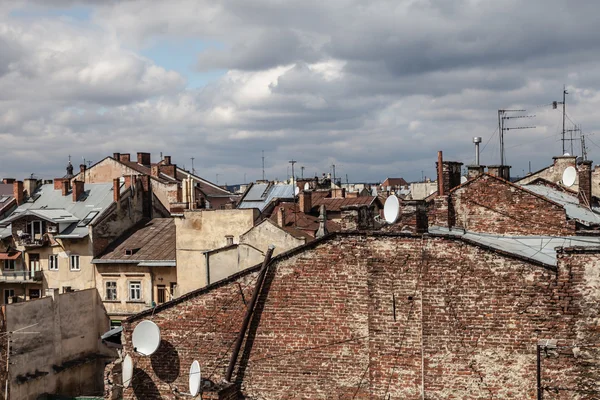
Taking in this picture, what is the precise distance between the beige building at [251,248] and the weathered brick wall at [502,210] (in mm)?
8699

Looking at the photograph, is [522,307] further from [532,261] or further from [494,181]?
[494,181]

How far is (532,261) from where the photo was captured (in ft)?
54.7

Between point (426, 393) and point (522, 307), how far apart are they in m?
3.14

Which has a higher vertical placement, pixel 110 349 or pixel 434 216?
pixel 434 216

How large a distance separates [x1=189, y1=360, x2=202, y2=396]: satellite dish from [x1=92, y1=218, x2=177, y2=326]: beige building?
24.1 m

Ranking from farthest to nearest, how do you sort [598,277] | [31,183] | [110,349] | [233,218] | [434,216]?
[31,183] < [110,349] < [233,218] < [434,216] < [598,277]

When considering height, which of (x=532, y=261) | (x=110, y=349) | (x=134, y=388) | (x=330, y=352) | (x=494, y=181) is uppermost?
(x=494, y=181)

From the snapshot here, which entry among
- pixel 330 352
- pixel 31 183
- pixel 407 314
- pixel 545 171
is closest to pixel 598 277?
pixel 407 314

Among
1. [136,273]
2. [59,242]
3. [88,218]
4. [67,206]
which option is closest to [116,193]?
[88,218]

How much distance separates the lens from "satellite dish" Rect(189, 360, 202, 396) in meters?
18.0

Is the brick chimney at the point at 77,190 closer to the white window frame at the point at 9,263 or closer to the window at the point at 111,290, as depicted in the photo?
the white window frame at the point at 9,263

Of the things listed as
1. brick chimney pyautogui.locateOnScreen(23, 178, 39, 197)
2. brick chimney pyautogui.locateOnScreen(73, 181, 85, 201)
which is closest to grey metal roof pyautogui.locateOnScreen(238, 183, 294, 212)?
brick chimney pyautogui.locateOnScreen(73, 181, 85, 201)

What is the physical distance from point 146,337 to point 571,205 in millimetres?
20541

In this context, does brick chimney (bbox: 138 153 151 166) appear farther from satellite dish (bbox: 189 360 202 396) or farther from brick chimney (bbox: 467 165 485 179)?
satellite dish (bbox: 189 360 202 396)
